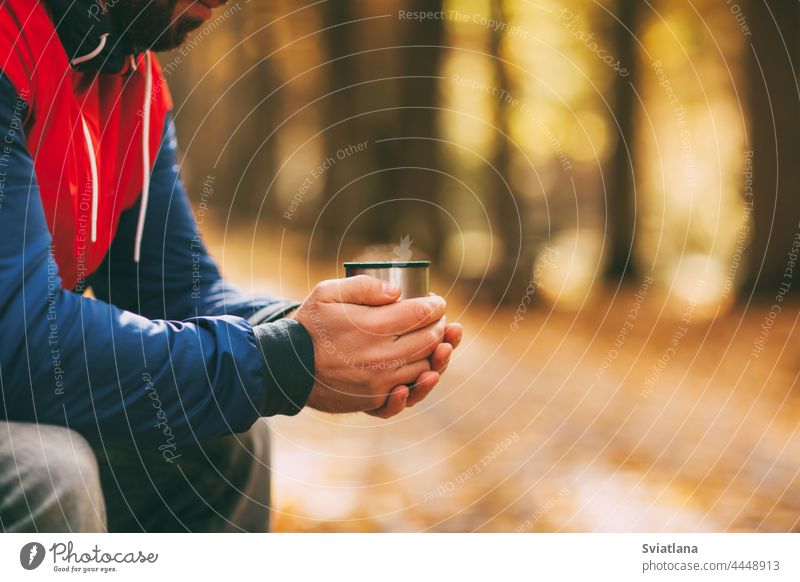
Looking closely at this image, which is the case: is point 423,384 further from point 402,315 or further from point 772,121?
point 772,121

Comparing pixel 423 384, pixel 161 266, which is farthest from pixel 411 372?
pixel 161 266

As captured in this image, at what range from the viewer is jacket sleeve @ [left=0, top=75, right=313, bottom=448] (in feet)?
2.94

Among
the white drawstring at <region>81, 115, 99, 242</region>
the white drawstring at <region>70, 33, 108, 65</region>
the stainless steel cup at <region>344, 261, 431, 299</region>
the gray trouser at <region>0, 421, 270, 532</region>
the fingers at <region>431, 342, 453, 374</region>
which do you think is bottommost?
the gray trouser at <region>0, 421, 270, 532</region>

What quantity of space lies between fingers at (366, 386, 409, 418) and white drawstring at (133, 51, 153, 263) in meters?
0.51

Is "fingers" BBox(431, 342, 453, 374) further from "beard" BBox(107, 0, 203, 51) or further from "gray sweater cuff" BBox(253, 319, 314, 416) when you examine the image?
"beard" BBox(107, 0, 203, 51)

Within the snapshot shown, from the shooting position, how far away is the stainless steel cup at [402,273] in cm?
102

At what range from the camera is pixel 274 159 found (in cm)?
498

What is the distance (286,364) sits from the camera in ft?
3.27

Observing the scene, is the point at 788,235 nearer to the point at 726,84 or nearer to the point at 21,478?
the point at 726,84

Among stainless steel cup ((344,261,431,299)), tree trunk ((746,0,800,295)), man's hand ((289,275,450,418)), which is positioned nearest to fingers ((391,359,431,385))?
man's hand ((289,275,450,418))

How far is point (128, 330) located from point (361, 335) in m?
0.29

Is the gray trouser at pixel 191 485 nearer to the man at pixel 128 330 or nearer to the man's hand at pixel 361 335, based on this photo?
the man at pixel 128 330
